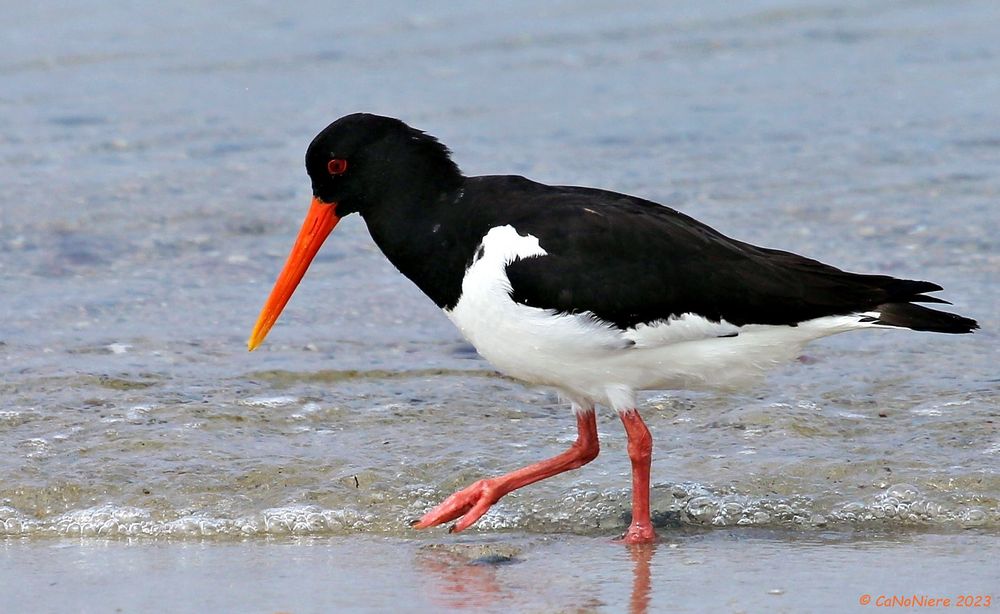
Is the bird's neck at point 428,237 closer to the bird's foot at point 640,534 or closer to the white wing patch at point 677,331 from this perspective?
the white wing patch at point 677,331

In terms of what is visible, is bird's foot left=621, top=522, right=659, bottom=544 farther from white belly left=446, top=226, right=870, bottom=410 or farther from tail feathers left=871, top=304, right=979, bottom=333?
tail feathers left=871, top=304, right=979, bottom=333

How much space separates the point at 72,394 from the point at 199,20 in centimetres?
882

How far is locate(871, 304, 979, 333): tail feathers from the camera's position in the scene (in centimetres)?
533

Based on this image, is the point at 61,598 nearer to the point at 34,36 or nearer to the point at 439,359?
the point at 439,359

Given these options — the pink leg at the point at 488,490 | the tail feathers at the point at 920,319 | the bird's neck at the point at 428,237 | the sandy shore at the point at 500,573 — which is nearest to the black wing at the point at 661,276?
the tail feathers at the point at 920,319

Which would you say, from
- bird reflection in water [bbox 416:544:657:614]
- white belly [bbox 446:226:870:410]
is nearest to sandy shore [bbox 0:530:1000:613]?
bird reflection in water [bbox 416:544:657:614]

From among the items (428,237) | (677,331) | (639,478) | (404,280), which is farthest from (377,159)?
(404,280)

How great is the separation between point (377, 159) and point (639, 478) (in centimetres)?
154

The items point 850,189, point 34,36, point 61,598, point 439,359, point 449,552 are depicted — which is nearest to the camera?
point 61,598

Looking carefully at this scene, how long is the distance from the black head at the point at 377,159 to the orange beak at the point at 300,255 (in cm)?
18

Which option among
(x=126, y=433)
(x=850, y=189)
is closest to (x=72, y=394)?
(x=126, y=433)

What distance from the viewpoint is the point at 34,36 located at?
14273 mm

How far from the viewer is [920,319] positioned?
5.39 meters

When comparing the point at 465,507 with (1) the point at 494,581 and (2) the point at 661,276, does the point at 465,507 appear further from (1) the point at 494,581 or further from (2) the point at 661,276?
(2) the point at 661,276
